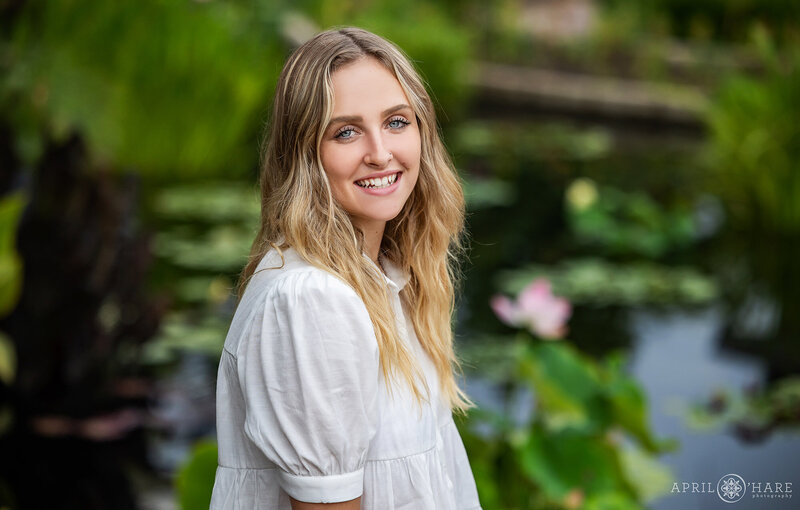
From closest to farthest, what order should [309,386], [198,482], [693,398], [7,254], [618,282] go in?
[309,386]
[198,482]
[7,254]
[693,398]
[618,282]

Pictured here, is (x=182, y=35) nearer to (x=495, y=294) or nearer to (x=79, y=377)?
(x=495, y=294)

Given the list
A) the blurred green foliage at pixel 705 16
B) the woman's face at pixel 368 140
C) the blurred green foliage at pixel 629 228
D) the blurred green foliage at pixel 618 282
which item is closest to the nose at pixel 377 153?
the woman's face at pixel 368 140

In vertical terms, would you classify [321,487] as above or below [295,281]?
below

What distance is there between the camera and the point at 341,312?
92 centimetres

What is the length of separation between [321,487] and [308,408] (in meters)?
0.08

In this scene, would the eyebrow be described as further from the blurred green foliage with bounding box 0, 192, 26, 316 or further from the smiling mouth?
the blurred green foliage with bounding box 0, 192, 26, 316

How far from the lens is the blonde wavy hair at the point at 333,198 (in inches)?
38.6

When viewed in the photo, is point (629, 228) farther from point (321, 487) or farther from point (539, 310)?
point (321, 487)

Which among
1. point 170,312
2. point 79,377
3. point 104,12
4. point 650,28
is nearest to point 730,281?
point 170,312

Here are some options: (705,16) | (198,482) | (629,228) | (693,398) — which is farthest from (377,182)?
(705,16)

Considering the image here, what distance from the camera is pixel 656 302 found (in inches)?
167

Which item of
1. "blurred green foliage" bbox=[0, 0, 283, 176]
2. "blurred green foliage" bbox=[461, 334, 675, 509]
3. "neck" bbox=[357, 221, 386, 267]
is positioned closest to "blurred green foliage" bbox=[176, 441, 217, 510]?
"blurred green foliage" bbox=[461, 334, 675, 509]

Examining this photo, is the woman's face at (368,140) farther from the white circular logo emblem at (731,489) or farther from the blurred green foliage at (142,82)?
the blurred green foliage at (142,82)

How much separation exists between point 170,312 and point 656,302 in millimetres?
2217
